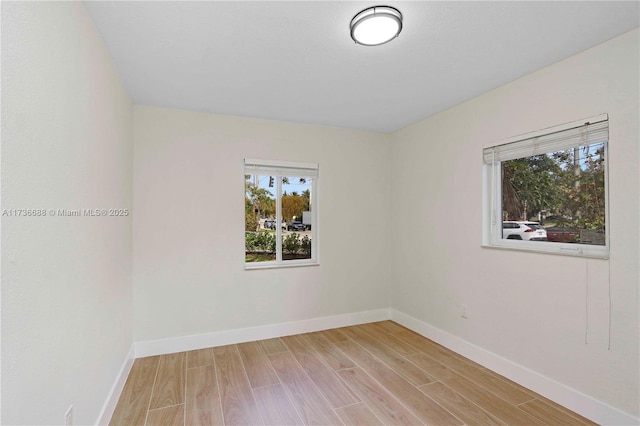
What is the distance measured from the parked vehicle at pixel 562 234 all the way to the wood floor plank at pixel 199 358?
3.18m

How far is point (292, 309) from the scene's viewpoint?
376cm

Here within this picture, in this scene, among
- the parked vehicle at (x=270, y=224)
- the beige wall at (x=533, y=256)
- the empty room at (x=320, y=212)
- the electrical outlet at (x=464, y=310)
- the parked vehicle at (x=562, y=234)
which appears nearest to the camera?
the empty room at (x=320, y=212)

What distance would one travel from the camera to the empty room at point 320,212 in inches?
56.9

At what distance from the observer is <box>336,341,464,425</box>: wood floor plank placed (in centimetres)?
216

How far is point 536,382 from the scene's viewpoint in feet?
8.08

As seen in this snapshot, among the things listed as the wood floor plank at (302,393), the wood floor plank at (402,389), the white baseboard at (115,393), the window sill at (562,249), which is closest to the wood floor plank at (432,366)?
the wood floor plank at (402,389)

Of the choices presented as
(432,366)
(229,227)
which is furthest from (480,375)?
(229,227)

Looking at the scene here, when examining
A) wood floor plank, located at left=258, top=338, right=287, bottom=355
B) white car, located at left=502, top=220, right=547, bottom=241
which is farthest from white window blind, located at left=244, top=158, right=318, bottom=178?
white car, located at left=502, top=220, right=547, bottom=241

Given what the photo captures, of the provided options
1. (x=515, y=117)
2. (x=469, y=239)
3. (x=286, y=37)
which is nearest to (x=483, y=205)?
(x=469, y=239)

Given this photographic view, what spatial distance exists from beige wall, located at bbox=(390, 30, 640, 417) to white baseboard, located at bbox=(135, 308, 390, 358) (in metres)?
0.62

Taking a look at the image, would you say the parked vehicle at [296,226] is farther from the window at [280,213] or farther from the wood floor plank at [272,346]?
the wood floor plank at [272,346]

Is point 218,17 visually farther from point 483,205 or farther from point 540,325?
point 540,325

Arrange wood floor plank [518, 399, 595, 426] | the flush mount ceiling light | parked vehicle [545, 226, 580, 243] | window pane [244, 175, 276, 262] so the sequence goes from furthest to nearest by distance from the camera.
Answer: window pane [244, 175, 276, 262] → parked vehicle [545, 226, 580, 243] → wood floor plank [518, 399, 595, 426] → the flush mount ceiling light

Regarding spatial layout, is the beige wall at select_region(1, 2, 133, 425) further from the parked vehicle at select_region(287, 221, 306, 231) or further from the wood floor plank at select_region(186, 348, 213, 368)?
the parked vehicle at select_region(287, 221, 306, 231)
